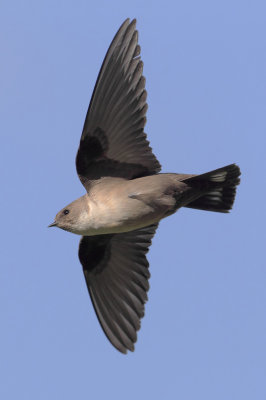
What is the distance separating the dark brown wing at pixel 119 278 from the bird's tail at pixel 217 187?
733mm

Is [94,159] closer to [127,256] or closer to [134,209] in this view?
[134,209]

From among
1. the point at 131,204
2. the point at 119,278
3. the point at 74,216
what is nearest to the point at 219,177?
the point at 131,204

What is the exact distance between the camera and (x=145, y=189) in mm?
10133

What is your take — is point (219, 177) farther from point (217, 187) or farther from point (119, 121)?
point (119, 121)

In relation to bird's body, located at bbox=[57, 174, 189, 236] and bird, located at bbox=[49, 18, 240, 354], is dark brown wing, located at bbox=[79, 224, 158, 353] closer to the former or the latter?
bird, located at bbox=[49, 18, 240, 354]

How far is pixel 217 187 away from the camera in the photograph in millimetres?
10398

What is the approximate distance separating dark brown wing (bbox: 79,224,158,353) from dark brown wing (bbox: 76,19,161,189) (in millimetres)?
1178

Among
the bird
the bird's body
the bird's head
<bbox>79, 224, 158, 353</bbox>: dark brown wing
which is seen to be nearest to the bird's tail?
the bird

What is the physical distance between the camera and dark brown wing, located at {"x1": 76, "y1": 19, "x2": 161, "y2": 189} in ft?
32.8

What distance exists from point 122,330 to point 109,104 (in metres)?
2.77

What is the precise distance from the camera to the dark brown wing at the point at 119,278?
11227 millimetres

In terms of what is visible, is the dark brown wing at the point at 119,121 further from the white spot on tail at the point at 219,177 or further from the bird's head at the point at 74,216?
the white spot on tail at the point at 219,177

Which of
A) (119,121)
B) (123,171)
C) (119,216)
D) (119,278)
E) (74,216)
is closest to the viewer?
(119,216)

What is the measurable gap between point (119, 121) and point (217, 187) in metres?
1.29
